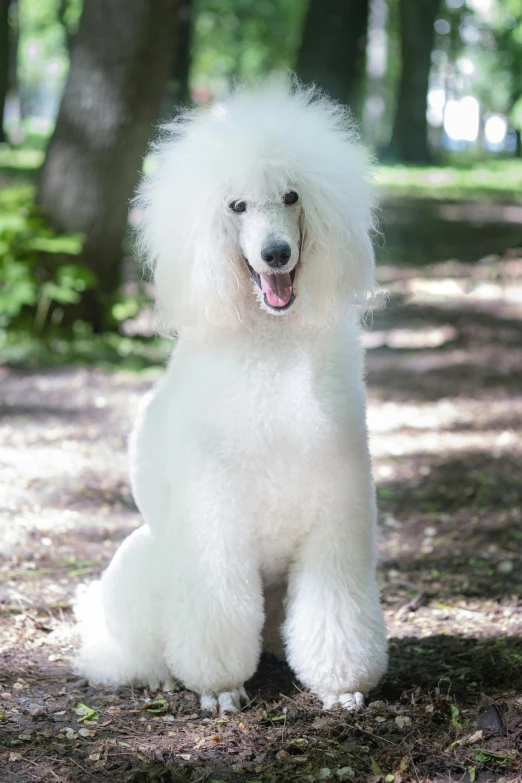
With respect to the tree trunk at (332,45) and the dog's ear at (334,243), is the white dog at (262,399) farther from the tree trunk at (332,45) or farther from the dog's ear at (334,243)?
the tree trunk at (332,45)

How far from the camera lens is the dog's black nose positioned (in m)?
2.54

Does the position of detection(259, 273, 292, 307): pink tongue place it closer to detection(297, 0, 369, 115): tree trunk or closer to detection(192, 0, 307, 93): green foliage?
detection(297, 0, 369, 115): tree trunk

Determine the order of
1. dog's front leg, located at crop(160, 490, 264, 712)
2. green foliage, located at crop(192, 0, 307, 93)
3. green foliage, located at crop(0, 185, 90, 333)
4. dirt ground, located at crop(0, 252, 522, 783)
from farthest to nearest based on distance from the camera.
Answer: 1. green foliage, located at crop(192, 0, 307, 93)
2. green foliage, located at crop(0, 185, 90, 333)
3. dog's front leg, located at crop(160, 490, 264, 712)
4. dirt ground, located at crop(0, 252, 522, 783)

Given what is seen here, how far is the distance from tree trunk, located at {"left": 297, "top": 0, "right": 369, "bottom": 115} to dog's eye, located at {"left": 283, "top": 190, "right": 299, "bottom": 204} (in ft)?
33.0

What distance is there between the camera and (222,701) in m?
2.79

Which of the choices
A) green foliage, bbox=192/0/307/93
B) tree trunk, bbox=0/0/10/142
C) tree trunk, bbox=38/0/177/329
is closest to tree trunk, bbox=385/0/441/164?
green foliage, bbox=192/0/307/93

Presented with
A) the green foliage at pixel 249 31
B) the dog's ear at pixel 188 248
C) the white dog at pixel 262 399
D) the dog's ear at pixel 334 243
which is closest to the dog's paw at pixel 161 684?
the white dog at pixel 262 399

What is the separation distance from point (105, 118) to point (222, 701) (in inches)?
207

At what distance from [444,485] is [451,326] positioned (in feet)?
12.4

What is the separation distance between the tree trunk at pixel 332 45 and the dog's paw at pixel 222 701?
1042cm

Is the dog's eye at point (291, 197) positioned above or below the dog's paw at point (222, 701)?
above

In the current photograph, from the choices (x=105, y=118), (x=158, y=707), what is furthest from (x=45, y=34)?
(x=158, y=707)

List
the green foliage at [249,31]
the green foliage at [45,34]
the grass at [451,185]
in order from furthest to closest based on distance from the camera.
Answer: the green foliage at [45,34] → the green foliage at [249,31] → the grass at [451,185]

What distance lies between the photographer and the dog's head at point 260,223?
2.59 m
